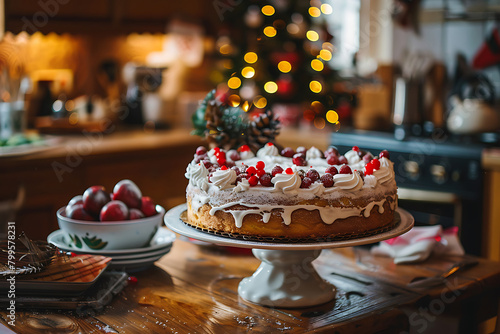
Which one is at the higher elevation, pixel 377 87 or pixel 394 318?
pixel 377 87

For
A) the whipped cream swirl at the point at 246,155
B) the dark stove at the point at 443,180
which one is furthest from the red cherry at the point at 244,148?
the dark stove at the point at 443,180

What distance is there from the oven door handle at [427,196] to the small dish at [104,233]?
1.60 m

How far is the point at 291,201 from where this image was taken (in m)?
1.19

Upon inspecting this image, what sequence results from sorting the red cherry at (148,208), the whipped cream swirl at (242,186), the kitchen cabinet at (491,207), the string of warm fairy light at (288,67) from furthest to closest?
the string of warm fairy light at (288,67) → the kitchen cabinet at (491,207) → the red cherry at (148,208) → the whipped cream swirl at (242,186)

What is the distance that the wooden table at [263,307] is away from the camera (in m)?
1.11

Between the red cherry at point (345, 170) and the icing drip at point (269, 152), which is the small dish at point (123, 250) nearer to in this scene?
the icing drip at point (269, 152)

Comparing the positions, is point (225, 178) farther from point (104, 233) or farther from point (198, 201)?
point (104, 233)

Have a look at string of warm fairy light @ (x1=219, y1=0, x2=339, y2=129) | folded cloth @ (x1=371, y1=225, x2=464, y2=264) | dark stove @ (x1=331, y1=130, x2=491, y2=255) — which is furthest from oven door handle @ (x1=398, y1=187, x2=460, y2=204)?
folded cloth @ (x1=371, y1=225, x2=464, y2=264)

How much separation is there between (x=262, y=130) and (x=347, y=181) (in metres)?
0.46

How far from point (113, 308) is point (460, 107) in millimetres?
2247

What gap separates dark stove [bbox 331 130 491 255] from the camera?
2555mm

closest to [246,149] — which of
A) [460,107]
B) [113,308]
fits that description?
[113,308]

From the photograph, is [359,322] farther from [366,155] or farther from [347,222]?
[366,155]

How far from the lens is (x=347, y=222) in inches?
47.9
